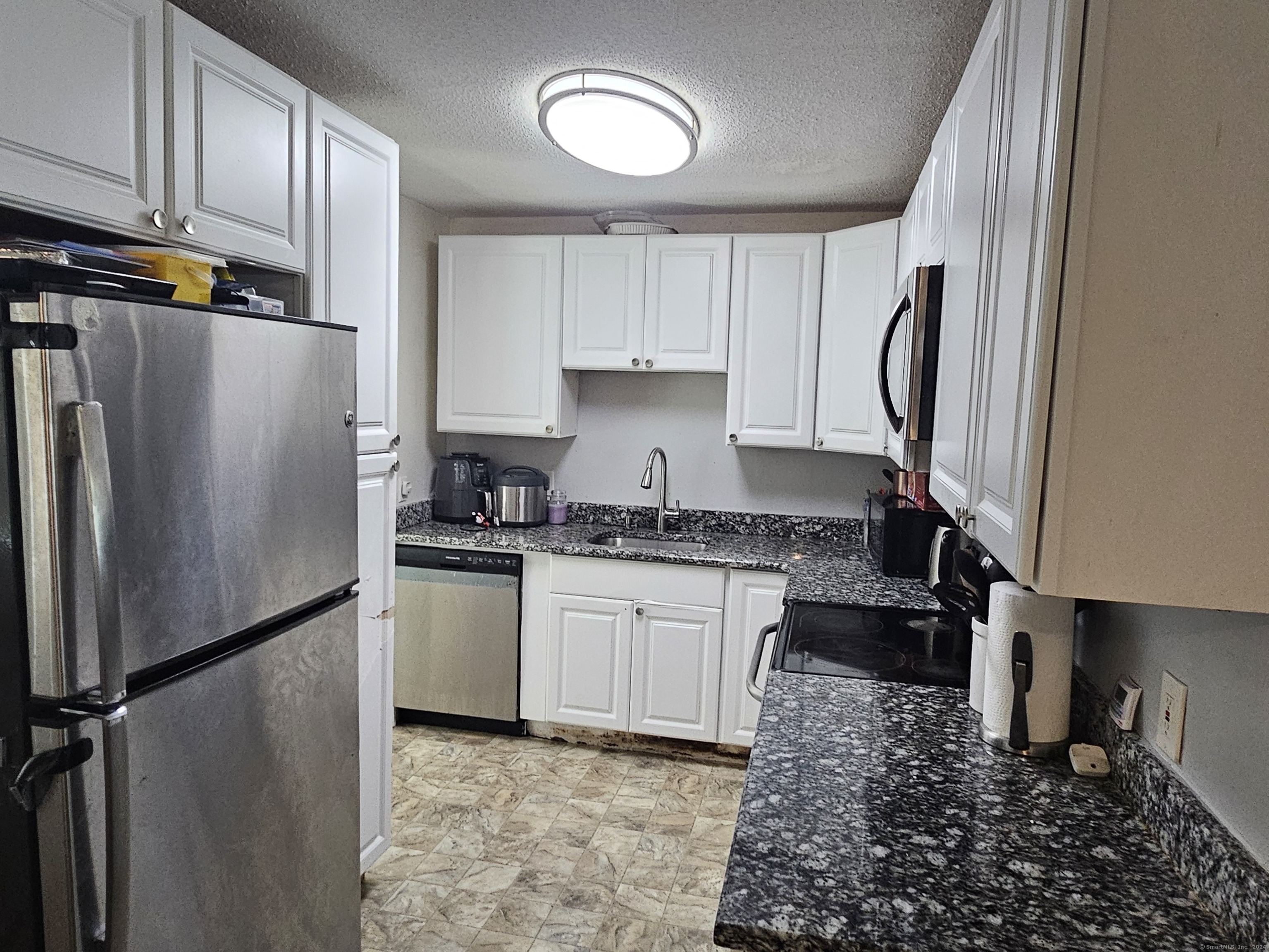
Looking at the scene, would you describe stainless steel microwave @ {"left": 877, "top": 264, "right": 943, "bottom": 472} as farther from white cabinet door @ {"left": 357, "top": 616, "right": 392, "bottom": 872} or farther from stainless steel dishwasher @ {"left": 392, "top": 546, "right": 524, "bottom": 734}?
stainless steel dishwasher @ {"left": 392, "top": 546, "right": 524, "bottom": 734}

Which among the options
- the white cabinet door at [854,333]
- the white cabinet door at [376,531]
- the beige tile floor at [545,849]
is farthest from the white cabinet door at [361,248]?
the white cabinet door at [854,333]

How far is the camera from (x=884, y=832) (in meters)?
1.16

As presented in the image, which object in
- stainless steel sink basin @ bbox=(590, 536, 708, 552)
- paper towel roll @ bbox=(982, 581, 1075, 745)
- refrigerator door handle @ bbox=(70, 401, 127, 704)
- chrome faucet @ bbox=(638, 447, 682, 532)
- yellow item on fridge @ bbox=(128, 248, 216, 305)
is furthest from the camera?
chrome faucet @ bbox=(638, 447, 682, 532)

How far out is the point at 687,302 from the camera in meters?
3.50

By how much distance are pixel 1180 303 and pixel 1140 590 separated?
0.95 feet

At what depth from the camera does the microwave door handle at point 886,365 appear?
5.76ft

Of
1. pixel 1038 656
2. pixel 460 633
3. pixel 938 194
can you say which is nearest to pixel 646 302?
pixel 460 633

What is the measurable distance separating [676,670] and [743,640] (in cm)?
31

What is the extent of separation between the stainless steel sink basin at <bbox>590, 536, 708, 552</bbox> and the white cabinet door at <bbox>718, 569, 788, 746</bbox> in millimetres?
393

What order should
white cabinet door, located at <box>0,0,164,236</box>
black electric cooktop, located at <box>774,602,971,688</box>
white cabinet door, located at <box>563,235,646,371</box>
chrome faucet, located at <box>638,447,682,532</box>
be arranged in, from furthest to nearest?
chrome faucet, located at <box>638,447,682,532</box> → white cabinet door, located at <box>563,235,646,371</box> → black electric cooktop, located at <box>774,602,971,688</box> → white cabinet door, located at <box>0,0,164,236</box>

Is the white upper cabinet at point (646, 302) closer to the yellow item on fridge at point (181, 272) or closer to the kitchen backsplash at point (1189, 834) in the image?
the yellow item on fridge at point (181, 272)

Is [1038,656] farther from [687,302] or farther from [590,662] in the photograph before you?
[687,302]

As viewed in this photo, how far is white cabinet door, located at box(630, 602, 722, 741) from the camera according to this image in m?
3.29

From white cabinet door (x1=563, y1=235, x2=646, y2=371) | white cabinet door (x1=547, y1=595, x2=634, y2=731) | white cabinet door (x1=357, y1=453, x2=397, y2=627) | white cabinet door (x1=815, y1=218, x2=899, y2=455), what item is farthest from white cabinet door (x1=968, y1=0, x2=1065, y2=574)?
white cabinet door (x1=563, y1=235, x2=646, y2=371)
